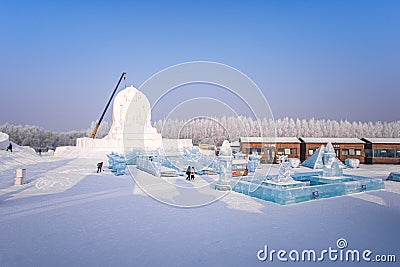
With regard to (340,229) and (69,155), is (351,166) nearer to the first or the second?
(340,229)

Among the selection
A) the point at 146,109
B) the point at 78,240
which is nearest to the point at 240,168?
the point at 78,240

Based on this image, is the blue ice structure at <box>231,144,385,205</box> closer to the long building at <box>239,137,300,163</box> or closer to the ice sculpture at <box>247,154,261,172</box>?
the ice sculpture at <box>247,154,261,172</box>

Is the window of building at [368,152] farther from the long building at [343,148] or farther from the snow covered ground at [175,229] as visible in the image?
the snow covered ground at [175,229]

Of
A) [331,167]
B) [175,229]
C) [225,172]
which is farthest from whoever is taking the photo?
[331,167]

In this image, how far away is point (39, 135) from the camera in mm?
66250

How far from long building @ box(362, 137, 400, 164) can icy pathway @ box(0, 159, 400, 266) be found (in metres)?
19.7

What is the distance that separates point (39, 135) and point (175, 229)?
71537 millimetres

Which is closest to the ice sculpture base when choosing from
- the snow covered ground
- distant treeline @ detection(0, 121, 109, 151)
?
the snow covered ground

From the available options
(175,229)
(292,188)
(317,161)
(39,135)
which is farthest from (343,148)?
(39,135)

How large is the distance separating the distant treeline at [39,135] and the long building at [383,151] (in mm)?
55185

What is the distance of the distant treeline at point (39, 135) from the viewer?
6256 cm

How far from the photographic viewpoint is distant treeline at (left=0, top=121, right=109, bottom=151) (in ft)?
205

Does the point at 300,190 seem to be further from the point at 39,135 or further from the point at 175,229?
the point at 39,135

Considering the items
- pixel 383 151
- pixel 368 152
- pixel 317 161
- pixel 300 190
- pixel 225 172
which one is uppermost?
pixel 383 151
